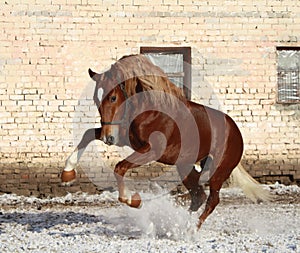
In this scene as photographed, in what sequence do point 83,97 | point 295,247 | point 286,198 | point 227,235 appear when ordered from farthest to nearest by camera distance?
point 83,97 < point 286,198 < point 227,235 < point 295,247

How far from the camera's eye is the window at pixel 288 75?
10492 mm

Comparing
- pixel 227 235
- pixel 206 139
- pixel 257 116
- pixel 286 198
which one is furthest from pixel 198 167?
pixel 257 116

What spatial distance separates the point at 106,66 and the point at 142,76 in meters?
4.42

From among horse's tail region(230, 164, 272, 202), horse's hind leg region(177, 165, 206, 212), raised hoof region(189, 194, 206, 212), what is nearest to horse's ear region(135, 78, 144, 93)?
horse's hind leg region(177, 165, 206, 212)

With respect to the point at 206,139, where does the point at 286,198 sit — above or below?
below

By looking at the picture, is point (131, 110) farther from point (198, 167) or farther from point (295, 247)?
point (295, 247)

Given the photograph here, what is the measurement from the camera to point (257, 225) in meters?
6.93

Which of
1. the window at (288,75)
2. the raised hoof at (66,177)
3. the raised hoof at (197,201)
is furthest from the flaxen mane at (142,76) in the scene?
the window at (288,75)

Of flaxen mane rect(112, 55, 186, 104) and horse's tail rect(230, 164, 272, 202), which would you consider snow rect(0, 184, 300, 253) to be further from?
flaxen mane rect(112, 55, 186, 104)

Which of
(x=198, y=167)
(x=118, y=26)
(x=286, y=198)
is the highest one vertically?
(x=118, y=26)

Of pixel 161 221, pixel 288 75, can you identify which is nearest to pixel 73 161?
pixel 161 221

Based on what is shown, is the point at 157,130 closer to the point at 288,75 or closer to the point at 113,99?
the point at 113,99

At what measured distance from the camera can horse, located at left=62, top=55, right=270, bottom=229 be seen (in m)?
5.40

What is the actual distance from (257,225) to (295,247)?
1495 millimetres
